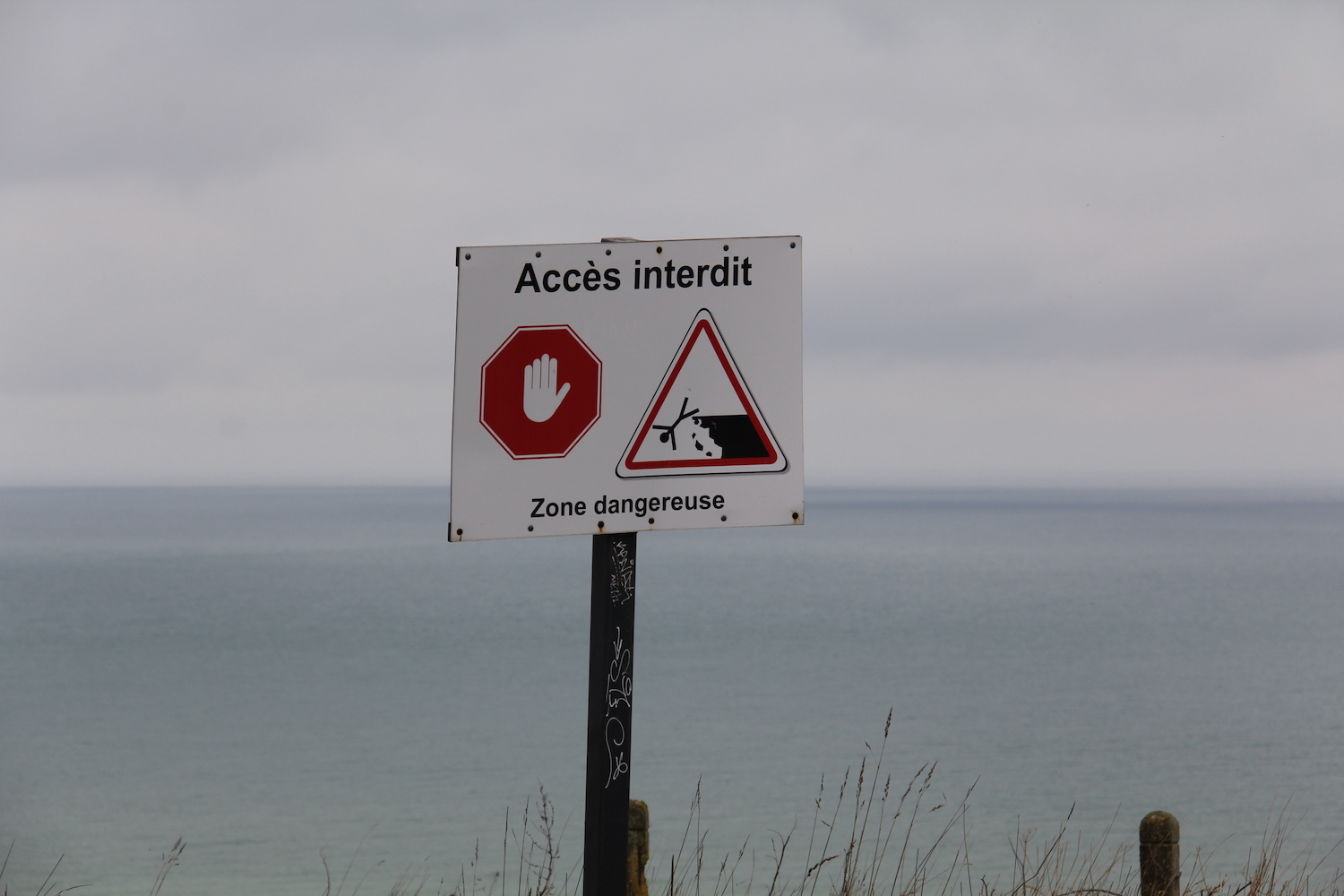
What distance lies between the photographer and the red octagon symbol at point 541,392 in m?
2.04

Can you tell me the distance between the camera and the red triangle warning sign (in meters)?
2.03

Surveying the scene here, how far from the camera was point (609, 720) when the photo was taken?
202cm

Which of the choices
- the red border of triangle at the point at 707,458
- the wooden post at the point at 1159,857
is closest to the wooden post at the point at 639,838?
the wooden post at the point at 1159,857

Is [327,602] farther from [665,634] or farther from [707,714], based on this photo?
[707,714]

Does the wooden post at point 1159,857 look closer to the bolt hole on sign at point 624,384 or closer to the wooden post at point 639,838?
the wooden post at point 639,838

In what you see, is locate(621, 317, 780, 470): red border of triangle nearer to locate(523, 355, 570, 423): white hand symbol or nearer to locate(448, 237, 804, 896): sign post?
locate(448, 237, 804, 896): sign post

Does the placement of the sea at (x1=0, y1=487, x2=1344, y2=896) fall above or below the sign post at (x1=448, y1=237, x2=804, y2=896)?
below

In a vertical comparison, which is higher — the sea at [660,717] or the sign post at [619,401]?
the sign post at [619,401]

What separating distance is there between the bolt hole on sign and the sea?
114 cm

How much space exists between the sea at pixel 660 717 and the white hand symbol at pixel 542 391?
1390mm

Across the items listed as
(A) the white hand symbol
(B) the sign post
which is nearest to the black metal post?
(B) the sign post

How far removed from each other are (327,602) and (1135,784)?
48736 millimetres

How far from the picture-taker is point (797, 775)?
60.6ft

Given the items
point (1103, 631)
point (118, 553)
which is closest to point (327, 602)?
point (1103, 631)
